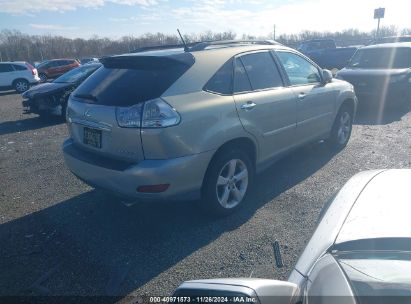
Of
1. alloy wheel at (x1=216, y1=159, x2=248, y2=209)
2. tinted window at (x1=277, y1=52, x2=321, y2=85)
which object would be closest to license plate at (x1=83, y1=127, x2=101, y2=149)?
alloy wheel at (x1=216, y1=159, x2=248, y2=209)

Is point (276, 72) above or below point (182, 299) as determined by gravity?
above

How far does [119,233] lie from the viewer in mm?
3758

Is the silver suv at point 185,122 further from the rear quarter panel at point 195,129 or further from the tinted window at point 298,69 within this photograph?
the tinted window at point 298,69

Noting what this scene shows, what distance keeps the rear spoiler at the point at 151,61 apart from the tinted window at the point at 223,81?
0.29 metres

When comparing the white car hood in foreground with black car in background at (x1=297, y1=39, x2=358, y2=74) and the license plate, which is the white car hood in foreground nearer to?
the license plate

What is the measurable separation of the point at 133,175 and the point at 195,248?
0.93m

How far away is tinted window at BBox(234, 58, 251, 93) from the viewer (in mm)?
3903

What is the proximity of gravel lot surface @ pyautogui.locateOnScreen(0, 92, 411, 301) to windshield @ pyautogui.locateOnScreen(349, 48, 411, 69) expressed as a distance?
5.08m

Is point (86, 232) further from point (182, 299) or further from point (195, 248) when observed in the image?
point (182, 299)

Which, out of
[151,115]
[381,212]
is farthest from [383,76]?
[381,212]

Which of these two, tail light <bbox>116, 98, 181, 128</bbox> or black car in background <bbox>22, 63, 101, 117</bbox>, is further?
black car in background <bbox>22, 63, 101, 117</bbox>

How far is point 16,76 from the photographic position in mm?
20953

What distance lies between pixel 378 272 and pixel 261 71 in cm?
319

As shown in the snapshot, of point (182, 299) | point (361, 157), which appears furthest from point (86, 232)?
point (361, 157)
